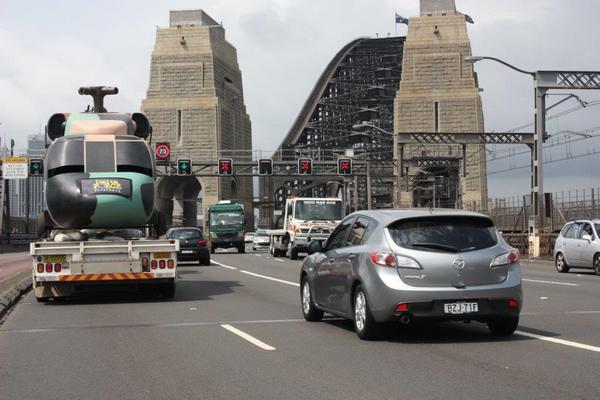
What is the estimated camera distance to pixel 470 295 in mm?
10305

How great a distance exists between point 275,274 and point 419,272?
17626mm

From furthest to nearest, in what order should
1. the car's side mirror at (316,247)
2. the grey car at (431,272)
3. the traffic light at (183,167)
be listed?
the traffic light at (183,167) < the car's side mirror at (316,247) < the grey car at (431,272)

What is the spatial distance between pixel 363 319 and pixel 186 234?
25.6 metres

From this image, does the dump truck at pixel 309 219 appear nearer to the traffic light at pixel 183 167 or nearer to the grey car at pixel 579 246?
the grey car at pixel 579 246

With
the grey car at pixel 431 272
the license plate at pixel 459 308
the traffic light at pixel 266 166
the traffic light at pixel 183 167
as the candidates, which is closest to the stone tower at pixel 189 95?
the traffic light at pixel 266 166

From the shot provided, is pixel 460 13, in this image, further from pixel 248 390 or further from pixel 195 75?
pixel 248 390

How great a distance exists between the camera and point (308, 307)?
1315 centimetres

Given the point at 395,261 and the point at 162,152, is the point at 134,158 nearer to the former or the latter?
the point at 395,261

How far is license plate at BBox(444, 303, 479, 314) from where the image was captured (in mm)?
10258

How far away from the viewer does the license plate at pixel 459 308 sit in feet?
33.7

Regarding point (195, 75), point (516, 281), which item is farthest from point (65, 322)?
point (195, 75)

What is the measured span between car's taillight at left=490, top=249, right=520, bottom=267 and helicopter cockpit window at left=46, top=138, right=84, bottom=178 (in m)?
10.6

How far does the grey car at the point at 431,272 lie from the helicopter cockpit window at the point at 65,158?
9.08 metres

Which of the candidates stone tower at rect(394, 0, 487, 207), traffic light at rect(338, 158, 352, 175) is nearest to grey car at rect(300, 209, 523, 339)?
traffic light at rect(338, 158, 352, 175)
